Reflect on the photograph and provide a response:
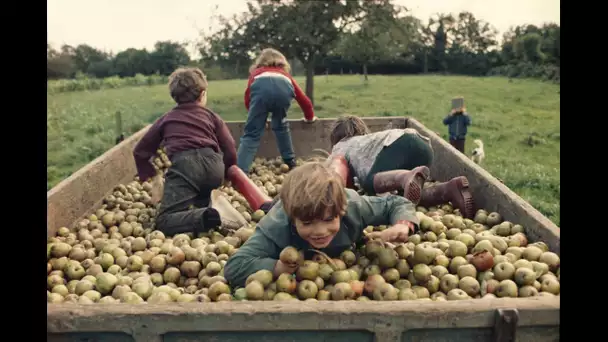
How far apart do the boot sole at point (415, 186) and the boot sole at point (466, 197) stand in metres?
0.42

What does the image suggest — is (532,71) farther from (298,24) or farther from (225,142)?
(225,142)

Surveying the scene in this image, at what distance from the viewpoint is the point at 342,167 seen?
550cm

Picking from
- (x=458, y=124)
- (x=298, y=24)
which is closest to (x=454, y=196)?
(x=458, y=124)

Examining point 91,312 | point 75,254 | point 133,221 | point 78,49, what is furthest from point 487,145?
point 78,49

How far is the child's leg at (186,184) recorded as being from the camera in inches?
199

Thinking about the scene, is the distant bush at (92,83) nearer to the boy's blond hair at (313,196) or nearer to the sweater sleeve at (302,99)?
the sweater sleeve at (302,99)

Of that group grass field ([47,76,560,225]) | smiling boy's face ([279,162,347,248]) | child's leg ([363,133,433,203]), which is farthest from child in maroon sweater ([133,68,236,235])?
grass field ([47,76,560,225])

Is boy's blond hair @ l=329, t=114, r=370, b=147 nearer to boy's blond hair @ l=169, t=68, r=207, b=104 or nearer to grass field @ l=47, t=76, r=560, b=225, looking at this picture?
boy's blond hair @ l=169, t=68, r=207, b=104

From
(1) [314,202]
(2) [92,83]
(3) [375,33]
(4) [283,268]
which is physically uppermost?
(2) [92,83]

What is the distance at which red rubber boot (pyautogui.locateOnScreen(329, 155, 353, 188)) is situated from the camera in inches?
214

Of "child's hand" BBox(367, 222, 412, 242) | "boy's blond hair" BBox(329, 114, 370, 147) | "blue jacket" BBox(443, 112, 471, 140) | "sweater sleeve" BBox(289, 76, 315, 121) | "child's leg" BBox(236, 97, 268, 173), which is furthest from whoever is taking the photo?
"blue jacket" BBox(443, 112, 471, 140)

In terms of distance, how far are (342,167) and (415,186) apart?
→ 1.02 m

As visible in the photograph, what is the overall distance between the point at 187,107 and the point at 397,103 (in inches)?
662

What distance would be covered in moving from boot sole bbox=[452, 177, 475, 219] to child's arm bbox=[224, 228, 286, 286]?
6.87 feet
